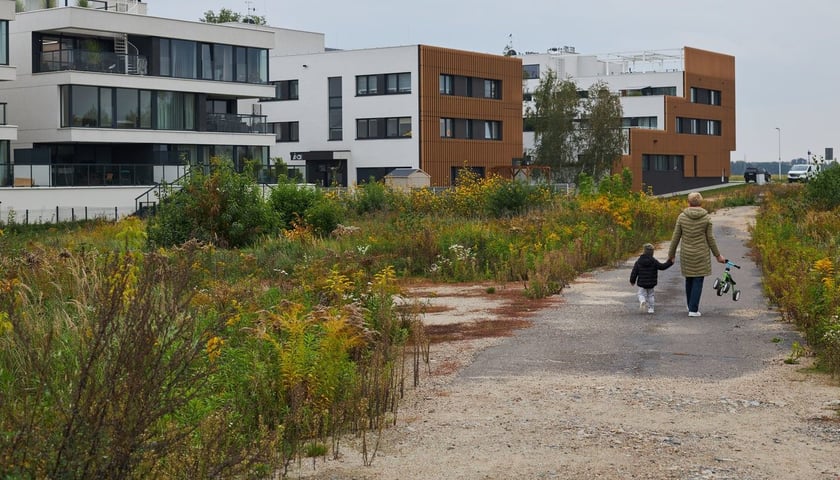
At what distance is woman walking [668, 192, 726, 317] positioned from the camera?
17.3 metres

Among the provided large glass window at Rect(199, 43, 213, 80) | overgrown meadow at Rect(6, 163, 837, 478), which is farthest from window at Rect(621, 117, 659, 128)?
overgrown meadow at Rect(6, 163, 837, 478)

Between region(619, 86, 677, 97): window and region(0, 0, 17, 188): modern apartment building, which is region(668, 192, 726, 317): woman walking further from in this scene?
region(619, 86, 677, 97): window

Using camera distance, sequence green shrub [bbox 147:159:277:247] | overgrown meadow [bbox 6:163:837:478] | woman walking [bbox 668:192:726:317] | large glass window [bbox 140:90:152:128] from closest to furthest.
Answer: overgrown meadow [bbox 6:163:837:478]
woman walking [bbox 668:192:726:317]
green shrub [bbox 147:159:277:247]
large glass window [bbox 140:90:152:128]

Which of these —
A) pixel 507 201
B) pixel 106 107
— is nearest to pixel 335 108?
pixel 106 107

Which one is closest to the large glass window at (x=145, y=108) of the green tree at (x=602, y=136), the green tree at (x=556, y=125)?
the green tree at (x=556, y=125)

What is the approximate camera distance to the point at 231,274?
20.6 metres

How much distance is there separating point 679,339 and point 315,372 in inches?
252

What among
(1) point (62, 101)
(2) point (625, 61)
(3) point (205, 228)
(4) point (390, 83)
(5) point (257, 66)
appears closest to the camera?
(3) point (205, 228)

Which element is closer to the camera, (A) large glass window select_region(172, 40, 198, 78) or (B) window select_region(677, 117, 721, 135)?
(A) large glass window select_region(172, 40, 198, 78)

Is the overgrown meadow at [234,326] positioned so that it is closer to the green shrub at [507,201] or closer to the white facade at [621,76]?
the green shrub at [507,201]

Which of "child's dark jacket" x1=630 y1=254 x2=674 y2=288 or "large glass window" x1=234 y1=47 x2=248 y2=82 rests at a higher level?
"large glass window" x1=234 y1=47 x2=248 y2=82

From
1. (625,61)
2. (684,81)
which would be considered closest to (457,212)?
(684,81)

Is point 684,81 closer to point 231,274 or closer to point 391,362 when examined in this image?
point 231,274

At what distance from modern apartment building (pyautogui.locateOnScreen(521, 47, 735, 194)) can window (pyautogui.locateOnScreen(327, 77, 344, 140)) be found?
21.5 meters
